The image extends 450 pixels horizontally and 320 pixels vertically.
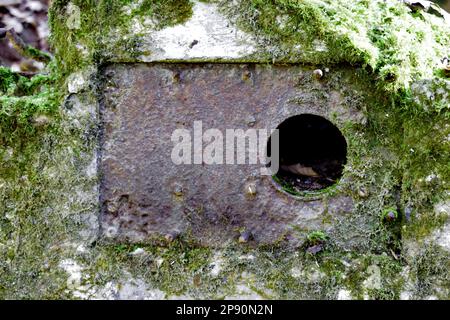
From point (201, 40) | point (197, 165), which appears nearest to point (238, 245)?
point (197, 165)

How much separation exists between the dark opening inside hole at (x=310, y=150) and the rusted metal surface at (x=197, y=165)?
0.33 m

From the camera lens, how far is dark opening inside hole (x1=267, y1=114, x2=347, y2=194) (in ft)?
7.90

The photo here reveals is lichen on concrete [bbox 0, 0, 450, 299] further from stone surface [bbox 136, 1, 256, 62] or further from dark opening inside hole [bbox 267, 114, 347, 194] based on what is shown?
dark opening inside hole [bbox 267, 114, 347, 194]

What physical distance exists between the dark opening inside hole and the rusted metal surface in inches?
12.9

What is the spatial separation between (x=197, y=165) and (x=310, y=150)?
1.04 meters

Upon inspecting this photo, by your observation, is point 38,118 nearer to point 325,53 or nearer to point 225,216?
point 225,216

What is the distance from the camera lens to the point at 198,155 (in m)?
2.04

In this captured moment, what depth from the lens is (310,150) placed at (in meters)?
2.89

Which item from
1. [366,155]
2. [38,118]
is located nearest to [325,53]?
[366,155]

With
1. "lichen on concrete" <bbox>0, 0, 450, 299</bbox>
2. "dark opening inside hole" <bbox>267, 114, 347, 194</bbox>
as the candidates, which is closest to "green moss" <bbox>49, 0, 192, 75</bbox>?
"lichen on concrete" <bbox>0, 0, 450, 299</bbox>

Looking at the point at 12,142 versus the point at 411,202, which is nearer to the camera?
the point at 411,202

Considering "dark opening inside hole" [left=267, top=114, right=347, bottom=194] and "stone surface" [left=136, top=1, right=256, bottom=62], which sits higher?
"stone surface" [left=136, top=1, right=256, bottom=62]

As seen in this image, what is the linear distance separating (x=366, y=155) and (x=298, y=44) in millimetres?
505

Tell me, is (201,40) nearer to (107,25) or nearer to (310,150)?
(107,25)
